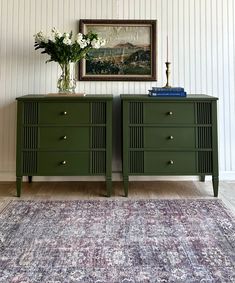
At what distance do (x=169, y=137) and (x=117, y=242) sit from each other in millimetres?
1210

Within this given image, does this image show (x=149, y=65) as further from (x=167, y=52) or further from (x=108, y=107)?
(x=108, y=107)

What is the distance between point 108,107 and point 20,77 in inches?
42.6

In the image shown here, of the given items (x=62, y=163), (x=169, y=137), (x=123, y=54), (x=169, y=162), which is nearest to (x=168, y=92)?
(x=169, y=137)

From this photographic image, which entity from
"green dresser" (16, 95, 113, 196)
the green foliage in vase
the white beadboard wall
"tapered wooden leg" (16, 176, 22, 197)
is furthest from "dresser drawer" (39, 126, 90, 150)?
the green foliage in vase

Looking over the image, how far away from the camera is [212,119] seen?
9.14 ft

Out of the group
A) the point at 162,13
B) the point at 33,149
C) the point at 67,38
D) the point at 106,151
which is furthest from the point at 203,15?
the point at 33,149

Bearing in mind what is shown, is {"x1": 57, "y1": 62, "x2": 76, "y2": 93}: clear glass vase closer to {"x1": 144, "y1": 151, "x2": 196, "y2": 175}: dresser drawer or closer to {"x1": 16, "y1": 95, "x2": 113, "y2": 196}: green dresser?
{"x1": 16, "y1": 95, "x2": 113, "y2": 196}: green dresser

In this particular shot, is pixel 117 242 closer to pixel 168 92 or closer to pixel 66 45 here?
pixel 168 92

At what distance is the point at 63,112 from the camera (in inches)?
110

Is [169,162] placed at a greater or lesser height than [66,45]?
lesser

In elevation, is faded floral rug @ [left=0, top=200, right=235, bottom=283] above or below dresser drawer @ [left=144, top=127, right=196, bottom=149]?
below

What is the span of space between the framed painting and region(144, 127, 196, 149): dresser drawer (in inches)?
28.5

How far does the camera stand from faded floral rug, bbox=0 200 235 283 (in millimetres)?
1514

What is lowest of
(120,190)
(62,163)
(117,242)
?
(117,242)
